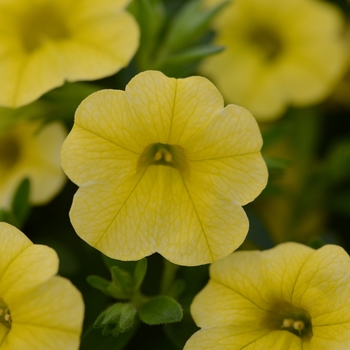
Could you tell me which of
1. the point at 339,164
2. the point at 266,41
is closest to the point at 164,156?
the point at 339,164

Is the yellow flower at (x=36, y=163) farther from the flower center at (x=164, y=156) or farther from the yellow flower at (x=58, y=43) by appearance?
the flower center at (x=164, y=156)

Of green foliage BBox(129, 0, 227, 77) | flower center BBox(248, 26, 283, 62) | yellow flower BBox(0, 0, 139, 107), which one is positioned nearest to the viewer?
yellow flower BBox(0, 0, 139, 107)

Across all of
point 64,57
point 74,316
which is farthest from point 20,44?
point 74,316

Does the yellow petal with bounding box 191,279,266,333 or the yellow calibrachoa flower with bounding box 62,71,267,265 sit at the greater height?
the yellow calibrachoa flower with bounding box 62,71,267,265

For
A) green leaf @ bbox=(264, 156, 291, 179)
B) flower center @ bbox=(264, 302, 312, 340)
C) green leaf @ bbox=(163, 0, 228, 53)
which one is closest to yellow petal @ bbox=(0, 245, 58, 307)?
flower center @ bbox=(264, 302, 312, 340)

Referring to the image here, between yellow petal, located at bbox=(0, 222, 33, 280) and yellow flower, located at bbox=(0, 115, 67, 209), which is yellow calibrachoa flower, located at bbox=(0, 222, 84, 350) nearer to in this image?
yellow petal, located at bbox=(0, 222, 33, 280)

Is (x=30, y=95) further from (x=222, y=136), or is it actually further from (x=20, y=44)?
(x=222, y=136)
